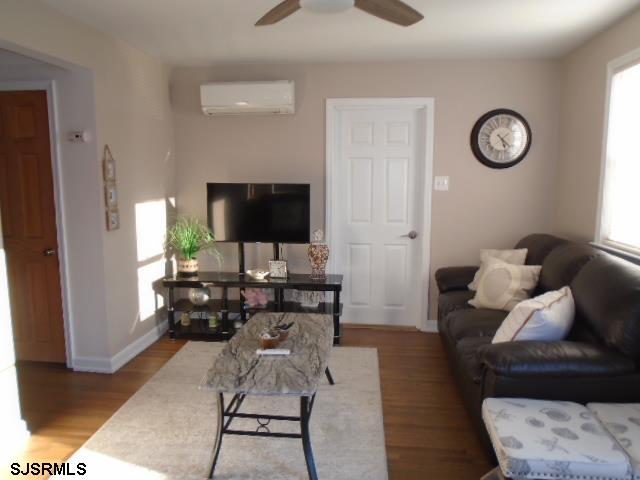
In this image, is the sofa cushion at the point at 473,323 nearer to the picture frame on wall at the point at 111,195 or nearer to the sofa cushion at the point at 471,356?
the sofa cushion at the point at 471,356

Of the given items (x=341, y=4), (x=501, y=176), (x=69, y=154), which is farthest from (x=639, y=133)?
(x=69, y=154)

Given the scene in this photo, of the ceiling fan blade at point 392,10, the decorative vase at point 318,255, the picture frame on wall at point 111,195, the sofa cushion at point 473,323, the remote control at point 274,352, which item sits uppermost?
the ceiling fan blade at point 392,10

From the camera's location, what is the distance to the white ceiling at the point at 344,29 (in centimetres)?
282

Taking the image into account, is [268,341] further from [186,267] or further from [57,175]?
[57,175]

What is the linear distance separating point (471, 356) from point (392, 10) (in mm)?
1855

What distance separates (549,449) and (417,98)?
3190mm

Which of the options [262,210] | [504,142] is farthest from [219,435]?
[504,142]

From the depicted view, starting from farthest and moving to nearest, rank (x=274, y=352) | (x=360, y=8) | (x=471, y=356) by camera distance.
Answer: (x=471, y=356), (x=274, y=352), (x=360, y=8)

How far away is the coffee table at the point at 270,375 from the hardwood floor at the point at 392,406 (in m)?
0.61

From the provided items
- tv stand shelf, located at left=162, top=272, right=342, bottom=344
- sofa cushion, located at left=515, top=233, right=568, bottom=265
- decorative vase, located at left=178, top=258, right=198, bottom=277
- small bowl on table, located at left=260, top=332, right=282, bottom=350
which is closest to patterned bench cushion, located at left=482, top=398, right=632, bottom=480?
small bowl on table, located at left=260, top=332, right=282, bottom=350

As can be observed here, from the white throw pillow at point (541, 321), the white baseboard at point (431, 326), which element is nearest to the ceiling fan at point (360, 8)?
the white throw pillow at point (541, 321)

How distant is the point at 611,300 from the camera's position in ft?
7.66

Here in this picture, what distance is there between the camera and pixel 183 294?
4633mm

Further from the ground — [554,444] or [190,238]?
[190,238]
